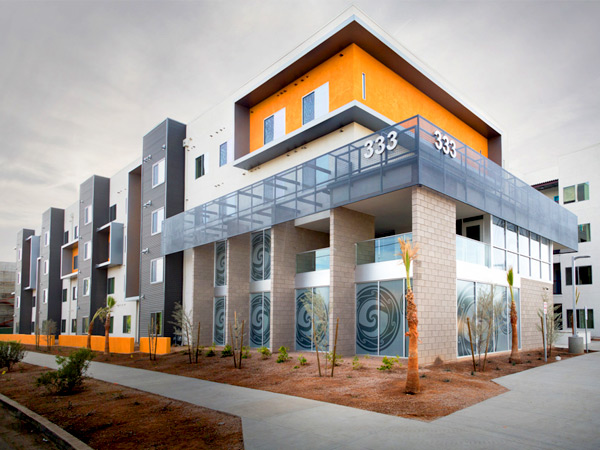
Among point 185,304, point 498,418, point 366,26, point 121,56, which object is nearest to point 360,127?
point 366,26

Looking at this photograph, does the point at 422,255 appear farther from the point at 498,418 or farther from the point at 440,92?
the point at 440,92

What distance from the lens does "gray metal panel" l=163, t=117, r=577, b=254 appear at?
16.6 metres

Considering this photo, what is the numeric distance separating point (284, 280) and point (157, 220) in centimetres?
1492

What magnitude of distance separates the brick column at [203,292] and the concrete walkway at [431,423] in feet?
47.7

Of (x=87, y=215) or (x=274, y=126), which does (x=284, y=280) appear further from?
Result: (x=87, y=215)

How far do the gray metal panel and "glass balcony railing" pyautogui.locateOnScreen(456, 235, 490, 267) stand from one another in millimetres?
1516

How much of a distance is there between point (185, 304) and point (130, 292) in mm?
8717

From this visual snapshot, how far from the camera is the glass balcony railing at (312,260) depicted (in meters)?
21.4

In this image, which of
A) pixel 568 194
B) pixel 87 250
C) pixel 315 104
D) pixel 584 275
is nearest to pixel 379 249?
pixel 315 104

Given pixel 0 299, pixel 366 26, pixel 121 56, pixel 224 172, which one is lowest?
pixel 0 299

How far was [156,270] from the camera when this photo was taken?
32.2 metres

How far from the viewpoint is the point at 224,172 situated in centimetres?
2948

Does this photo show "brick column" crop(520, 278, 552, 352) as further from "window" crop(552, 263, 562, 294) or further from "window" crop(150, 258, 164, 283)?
"window" crop(150, 258, 164, 283)

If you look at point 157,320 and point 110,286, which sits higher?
point 110,286
